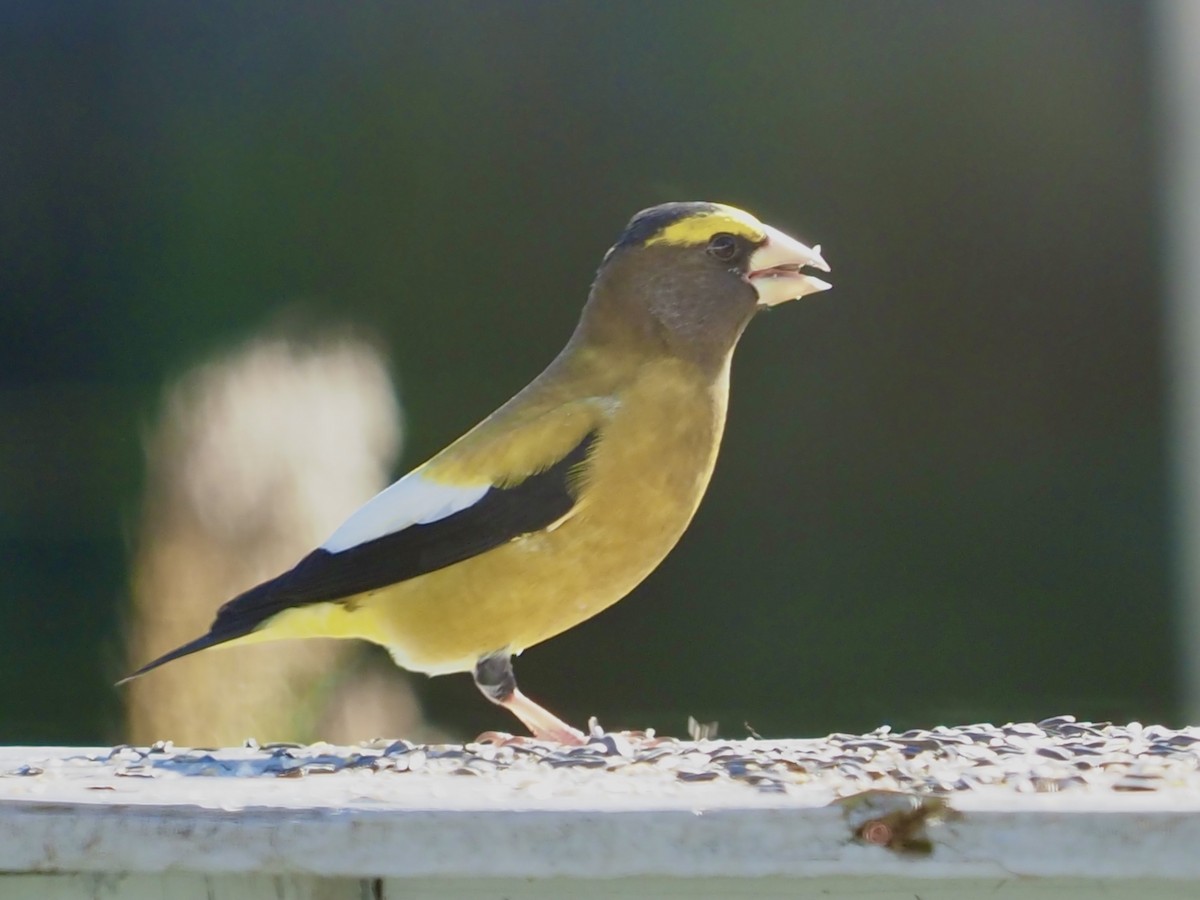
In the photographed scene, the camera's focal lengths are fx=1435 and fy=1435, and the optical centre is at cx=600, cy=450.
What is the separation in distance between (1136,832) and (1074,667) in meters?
3.38

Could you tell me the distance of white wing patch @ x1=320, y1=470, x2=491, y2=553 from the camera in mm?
2041

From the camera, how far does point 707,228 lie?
7.27 feet

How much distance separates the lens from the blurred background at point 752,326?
409cm

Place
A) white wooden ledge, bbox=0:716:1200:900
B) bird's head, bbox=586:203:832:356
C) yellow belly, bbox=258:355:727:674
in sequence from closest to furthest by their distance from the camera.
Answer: white wooden ledge, bbox=0:716:1200:900 < yellow belly, bbox=258:355:727:674 < bird's head, bbox=586:203:832:356

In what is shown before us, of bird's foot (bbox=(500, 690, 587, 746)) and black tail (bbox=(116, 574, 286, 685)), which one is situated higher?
black tail (bbox=(116, 574, 286, 685))

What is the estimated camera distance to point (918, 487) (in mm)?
4184

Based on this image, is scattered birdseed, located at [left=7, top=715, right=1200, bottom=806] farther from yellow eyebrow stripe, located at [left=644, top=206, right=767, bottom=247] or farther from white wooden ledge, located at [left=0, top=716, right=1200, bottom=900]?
yellow eyebrow stripe, located at [left=644, top=206, right=767, bottom=247]

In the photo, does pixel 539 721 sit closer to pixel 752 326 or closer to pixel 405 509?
pixel 405 509

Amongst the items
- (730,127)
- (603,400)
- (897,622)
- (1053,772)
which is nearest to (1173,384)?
(897,622)

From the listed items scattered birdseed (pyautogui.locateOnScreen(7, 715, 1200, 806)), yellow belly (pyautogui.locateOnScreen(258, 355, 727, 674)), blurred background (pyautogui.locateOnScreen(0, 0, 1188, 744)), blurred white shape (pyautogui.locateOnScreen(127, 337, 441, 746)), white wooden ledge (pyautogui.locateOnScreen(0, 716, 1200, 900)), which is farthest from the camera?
blurred background (pyautogui.locateOnScreen(0, 0, 1188, 744))

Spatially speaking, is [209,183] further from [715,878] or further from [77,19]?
[715,878]

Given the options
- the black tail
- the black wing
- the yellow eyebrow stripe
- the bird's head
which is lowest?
the black tail

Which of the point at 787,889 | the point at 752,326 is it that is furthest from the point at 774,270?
the point at 752,326

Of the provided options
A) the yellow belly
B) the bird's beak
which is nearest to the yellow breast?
the yellow belly
